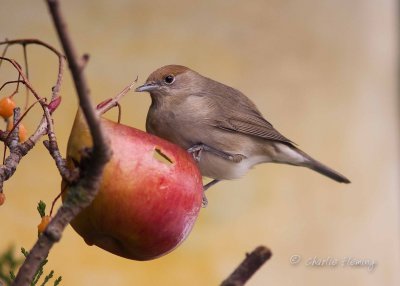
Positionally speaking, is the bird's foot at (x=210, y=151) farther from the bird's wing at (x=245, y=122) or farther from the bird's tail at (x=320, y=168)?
the bird's tail at (x=320, y=168)

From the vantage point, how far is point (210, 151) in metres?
1.55

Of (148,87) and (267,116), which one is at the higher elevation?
(267,116)

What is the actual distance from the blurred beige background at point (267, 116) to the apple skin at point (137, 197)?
5.97 feet

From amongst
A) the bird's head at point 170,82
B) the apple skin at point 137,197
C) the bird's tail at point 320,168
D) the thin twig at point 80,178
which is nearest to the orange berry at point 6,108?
the apple skin at point 137,197

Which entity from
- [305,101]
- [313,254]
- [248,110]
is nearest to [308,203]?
[313,254]

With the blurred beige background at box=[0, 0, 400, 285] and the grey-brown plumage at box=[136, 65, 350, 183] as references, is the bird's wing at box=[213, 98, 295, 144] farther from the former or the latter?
the blurred beige background at box=[0, 0, 400, 285]

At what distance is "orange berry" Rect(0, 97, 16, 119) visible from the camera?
3.47 feet

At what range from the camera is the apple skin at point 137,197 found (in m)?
0.90

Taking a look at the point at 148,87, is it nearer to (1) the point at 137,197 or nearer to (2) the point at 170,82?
(2) the point at 170,82

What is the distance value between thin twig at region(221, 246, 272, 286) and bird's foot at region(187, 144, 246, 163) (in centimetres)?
72

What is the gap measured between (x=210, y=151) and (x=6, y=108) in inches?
22.5

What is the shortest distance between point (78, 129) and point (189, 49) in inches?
93.0

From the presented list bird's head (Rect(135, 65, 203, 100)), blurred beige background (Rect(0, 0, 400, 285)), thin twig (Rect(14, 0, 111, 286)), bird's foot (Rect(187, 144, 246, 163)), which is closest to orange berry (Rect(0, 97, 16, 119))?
thin twig (Rect(14, 0, 111, 286))

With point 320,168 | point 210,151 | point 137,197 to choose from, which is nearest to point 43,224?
point 137,197
